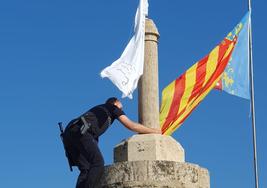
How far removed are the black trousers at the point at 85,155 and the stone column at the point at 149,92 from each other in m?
1.27

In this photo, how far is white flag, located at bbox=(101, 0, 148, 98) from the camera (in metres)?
8.42

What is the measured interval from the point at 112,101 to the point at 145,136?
636 mm

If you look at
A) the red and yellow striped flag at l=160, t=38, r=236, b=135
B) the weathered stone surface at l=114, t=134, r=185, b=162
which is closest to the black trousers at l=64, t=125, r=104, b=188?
the weathered stone surface at l=114, t=134, r=185, b=162

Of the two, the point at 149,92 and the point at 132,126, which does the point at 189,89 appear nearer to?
the point at 149,92

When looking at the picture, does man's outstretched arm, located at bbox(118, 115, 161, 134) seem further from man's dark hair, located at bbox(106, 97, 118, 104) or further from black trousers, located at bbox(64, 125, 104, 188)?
black trousers, located at bbox(64, 125, 104, 188)

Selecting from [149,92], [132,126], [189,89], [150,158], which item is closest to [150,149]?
[150,158]

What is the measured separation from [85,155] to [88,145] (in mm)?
130

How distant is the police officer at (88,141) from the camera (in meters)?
7.37

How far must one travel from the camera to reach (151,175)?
24.2 feet

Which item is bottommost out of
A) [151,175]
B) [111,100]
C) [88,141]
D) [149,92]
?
[151,175]

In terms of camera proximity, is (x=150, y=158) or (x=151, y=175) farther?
(x=150, y=158)

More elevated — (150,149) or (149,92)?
(149,92)

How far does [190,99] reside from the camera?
14055 mm

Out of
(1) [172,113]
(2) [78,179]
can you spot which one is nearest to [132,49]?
(2) [78,179]
